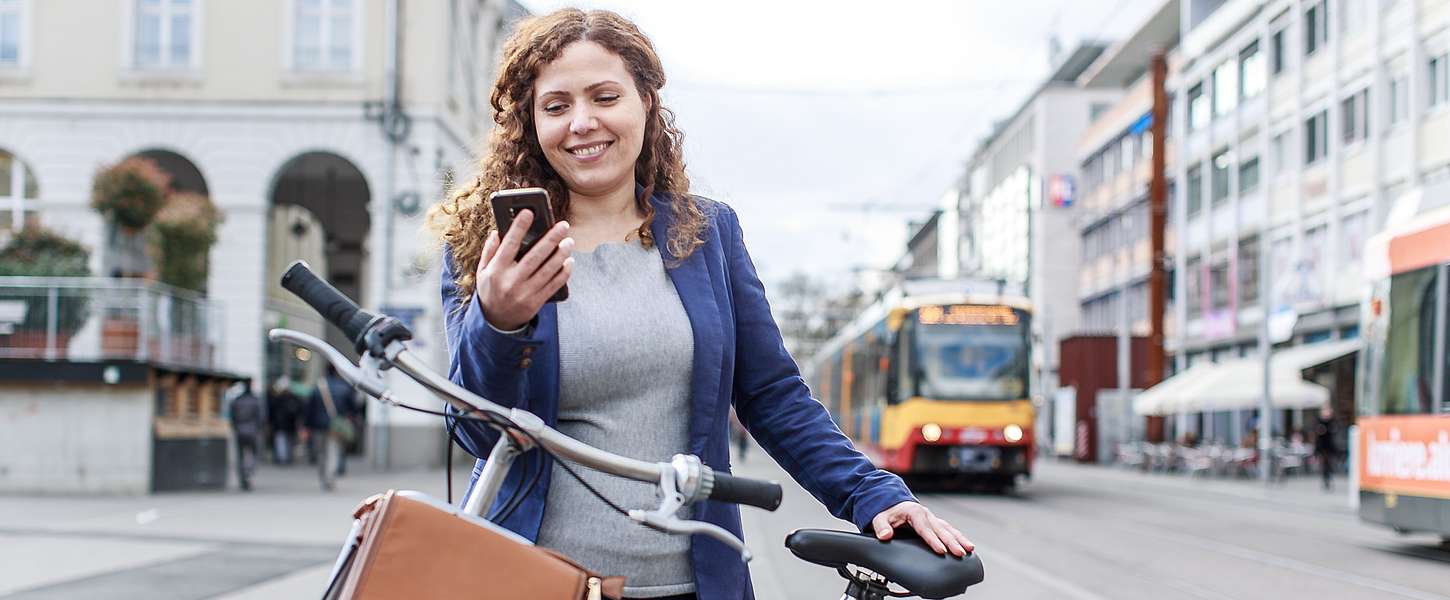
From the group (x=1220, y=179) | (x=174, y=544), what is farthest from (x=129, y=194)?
(x=1220, y=179)

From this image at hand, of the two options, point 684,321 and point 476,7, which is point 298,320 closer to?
point 476,7

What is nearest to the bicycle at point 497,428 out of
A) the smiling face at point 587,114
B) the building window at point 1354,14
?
the smiling face at point 587,114

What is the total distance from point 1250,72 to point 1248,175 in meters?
2.66

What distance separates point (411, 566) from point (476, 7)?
100 feet

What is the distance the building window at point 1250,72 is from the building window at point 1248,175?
1.71m

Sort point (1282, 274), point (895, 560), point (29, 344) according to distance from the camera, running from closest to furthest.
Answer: point (895, 560), point (29, 344), point (1282, 274)

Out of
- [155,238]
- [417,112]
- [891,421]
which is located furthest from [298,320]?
[891,421]

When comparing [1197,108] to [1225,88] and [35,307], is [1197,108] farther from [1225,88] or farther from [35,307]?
[35,307]

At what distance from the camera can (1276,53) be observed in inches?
1531

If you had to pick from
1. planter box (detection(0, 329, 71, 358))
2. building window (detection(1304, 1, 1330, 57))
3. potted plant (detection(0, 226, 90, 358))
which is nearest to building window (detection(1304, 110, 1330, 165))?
building window (detection(1304, 1, 1330, 57))

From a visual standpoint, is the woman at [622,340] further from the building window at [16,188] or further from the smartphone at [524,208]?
the building window at [16,188]

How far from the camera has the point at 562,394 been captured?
87.0 inches

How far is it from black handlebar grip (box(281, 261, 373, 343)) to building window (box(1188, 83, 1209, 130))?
149 feet

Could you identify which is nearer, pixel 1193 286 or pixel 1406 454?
pixel 1406 454
